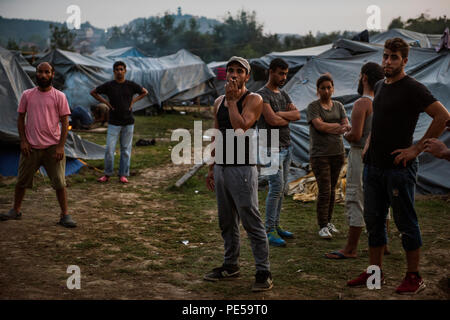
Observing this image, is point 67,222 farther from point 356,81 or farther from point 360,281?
point 356,81

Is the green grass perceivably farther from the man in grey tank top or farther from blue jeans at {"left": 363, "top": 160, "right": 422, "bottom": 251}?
blue jeans at {"left": 363, "top": 160, "right": 422, "bottom": 251}

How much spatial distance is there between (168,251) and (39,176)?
14.1 ft

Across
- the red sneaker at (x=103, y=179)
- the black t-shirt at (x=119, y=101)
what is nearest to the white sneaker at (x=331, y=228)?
the black t-shirt at (x=119, y=101)

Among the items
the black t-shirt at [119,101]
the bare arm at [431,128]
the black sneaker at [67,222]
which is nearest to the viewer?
the bare arm at [431,128]

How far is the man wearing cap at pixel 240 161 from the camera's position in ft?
12.2

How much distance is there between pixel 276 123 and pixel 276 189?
2.57ft

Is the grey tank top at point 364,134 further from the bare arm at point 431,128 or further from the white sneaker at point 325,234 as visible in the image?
the white sneaker at point 325,234

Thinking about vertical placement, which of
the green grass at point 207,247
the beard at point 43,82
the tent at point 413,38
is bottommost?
the green grass at point 207,247

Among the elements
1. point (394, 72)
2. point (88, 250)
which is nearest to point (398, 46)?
point (394, 72)

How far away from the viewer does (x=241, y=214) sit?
3791 millimetres

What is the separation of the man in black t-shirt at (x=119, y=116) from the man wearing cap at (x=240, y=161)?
4739 mm

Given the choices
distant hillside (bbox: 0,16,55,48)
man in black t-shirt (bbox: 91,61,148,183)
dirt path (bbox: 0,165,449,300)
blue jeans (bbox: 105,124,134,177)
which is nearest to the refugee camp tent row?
blue jeans (bbox: 105,124,134,177)
